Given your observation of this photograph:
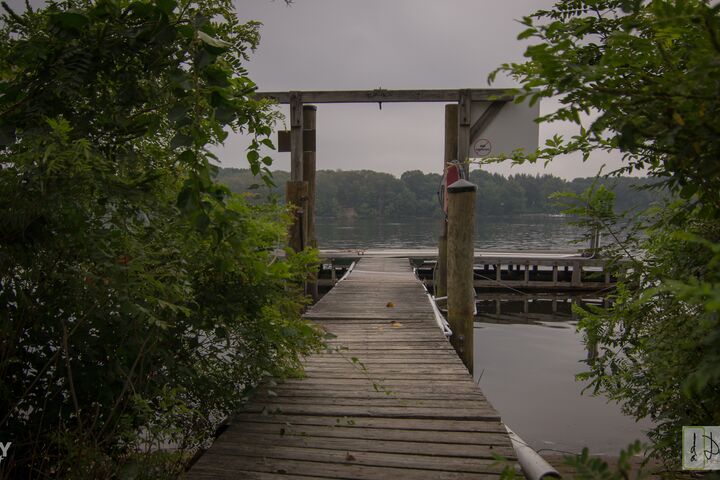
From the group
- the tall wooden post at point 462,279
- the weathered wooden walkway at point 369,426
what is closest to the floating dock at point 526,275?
the tall wooden post at point 462,279

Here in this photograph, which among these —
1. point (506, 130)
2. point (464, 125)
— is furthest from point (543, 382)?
point (464, 125)

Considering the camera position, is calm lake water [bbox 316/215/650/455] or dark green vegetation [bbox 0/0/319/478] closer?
dark green vegetation [bbox 0/0/319/478]

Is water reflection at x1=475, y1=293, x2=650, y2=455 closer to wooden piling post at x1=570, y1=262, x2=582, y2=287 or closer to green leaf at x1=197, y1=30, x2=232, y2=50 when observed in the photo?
wooden piling post at x1=570, y1=262, x2=582, y2=287

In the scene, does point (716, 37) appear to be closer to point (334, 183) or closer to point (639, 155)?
point (639, 155)

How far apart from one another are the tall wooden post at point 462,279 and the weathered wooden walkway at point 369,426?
1.54m

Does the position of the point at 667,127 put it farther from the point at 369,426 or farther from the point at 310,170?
the point at 310,170

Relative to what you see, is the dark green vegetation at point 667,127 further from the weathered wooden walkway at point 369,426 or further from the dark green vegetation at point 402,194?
the dark green vegetation at point 402,194

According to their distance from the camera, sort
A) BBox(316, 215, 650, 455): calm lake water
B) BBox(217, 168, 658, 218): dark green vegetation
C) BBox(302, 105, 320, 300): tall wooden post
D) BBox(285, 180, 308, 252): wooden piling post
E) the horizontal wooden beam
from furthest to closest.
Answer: BBox(217, 168, 658, 218): dark green vegetation → BBox(302, 105, 320, 300): tall wooden post → the horizontal wooden beam → BBox(285, 180, 308, 252): wooden piling post → BBox(316, 215, 650, 455): calm lake water

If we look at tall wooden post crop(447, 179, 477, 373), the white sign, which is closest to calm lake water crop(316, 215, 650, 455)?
tall wooden post crop(447, 179, 477, 373)

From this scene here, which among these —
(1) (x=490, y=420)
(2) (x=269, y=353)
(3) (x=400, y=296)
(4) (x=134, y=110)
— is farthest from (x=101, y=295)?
(3) (x=400, y=296)

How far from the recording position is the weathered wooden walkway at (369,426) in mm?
2695

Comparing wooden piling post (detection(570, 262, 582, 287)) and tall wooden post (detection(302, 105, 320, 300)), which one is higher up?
tall wooden post (detection(302, 105, 320, 300))

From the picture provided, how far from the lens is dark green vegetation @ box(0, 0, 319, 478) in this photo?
1.89 metres

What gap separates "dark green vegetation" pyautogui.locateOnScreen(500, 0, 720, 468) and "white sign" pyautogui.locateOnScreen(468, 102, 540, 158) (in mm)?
8347
